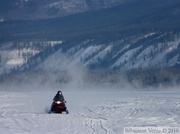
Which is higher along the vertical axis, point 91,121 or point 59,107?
point 59,107

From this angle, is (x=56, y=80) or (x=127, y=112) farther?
(x=56, y=80)

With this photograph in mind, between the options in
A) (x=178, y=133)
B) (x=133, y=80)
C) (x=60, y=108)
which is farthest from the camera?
(x=133, y=80)

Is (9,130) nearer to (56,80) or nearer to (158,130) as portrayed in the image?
(158,130)

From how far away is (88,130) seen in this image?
29359 mm

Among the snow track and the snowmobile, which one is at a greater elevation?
the snowmobile

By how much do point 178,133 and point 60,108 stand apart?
1506 centimetres

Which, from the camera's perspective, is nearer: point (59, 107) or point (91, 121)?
point (91, 121)

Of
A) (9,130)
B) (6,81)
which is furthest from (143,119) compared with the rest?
(6,81)

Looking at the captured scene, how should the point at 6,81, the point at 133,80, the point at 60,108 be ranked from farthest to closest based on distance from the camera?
the point at 6,81
the point at 133,80
the point at 60,108

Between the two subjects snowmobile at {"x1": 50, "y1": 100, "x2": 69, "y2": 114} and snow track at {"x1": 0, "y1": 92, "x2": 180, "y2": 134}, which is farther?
snowmobile at {"x1": 50, "y1": 100, "x2": 69, "y2": 114}

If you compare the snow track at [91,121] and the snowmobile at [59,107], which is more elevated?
the snowmobile at [59,107]

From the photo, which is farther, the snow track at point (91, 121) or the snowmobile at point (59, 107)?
→ the snowmobile at point (59, 107)

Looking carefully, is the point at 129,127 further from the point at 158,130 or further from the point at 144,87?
the point at 144,87

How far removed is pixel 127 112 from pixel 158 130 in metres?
10.8
